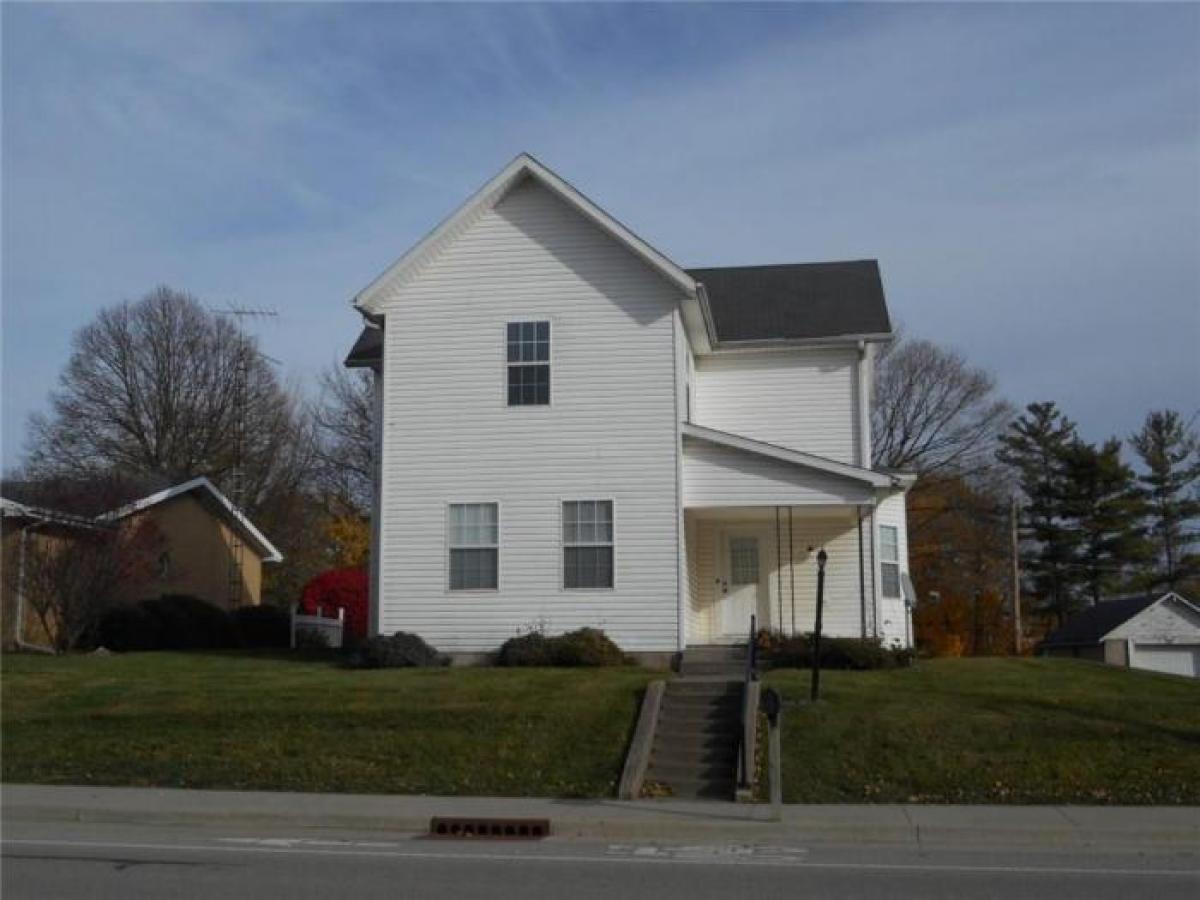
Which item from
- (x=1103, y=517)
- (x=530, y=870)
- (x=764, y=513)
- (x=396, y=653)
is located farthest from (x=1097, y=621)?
(x=530, y=870)

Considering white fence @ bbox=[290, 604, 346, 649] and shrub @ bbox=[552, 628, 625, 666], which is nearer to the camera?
shrub @ bbox=[552, 628, 625, 666]

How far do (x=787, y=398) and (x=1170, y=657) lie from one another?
74.4 feet

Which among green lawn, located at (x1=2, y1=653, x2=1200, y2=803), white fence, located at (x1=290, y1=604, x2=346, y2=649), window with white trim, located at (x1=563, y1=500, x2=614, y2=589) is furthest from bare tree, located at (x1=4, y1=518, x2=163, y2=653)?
window with white trim, located at (x1=563, y1=500, x2=614, y2=589)

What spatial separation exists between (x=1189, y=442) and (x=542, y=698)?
5340cm

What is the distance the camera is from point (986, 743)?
16.7 meters

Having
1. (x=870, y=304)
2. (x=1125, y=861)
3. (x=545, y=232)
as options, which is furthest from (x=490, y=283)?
(x=1125, y=861)

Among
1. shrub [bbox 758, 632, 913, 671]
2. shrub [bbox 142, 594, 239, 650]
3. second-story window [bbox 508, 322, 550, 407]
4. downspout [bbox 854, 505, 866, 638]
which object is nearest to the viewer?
shrub [bbox 758, 632, 913, 671]

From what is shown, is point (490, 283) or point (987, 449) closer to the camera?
point (490, 283)

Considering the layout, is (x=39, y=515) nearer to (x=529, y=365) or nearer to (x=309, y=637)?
(x=309, y=637)

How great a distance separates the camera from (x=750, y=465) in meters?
23.3

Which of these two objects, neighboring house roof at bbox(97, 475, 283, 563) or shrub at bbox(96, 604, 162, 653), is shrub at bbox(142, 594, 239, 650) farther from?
neighboring house roof at bbox(97, 475, 283, 563)

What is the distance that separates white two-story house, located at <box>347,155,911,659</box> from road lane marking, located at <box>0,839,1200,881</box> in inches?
404

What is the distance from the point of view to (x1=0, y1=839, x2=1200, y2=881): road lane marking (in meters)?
11.5

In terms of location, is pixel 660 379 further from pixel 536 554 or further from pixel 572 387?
pixel 536 554
